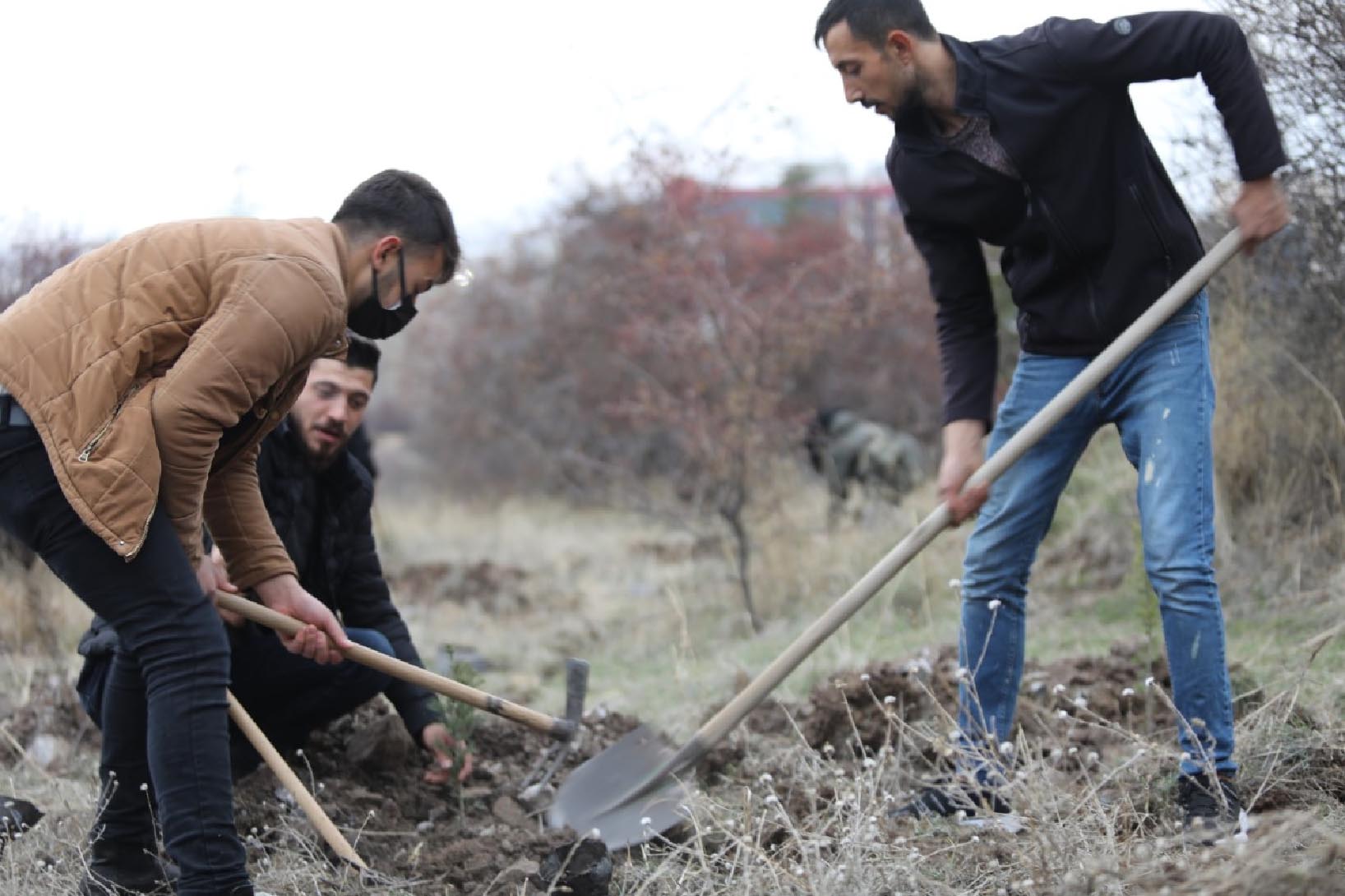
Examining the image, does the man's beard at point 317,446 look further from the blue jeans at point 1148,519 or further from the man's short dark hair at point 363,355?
the blue jeans at point 1148,519

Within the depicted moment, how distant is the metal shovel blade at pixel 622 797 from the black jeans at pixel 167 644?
1.03 meters

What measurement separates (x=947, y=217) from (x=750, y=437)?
4.63 meters

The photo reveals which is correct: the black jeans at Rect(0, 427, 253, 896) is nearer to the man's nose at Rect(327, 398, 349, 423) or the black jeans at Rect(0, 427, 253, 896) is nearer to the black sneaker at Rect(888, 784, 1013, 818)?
the man's nose at Rect(327, 398, 349, 423)

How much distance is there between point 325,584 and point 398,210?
1.52 m

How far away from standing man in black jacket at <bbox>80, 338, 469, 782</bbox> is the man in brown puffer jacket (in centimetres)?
101

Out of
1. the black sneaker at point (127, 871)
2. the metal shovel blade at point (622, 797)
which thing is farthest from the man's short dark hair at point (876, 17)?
the black sneaker at point (127, 871)

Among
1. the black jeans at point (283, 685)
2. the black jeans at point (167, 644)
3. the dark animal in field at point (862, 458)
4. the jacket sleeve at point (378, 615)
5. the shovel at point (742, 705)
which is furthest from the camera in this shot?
the dark animal in field at point (862, 458)

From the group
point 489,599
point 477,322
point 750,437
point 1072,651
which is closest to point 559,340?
point 477,322

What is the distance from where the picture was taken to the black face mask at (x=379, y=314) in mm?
3043

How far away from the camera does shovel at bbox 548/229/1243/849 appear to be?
10.7 ft

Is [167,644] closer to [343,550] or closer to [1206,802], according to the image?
[343,550]

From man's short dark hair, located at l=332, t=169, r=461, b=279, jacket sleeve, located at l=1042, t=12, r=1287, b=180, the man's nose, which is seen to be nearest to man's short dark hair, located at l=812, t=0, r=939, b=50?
jacket sleeve, located at l=1042, t=12, r=1287, b=180

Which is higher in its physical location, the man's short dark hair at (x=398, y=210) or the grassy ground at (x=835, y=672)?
the man's short dark hair at (x=398, y=210)

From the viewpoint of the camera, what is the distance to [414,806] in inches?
159
